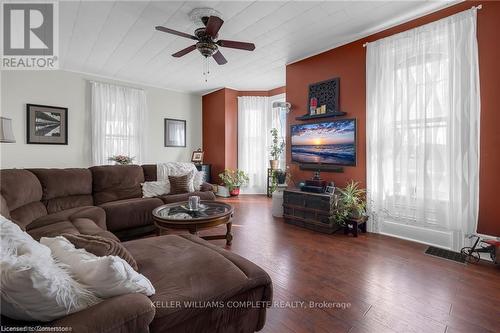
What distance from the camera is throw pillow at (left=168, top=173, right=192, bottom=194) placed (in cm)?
381

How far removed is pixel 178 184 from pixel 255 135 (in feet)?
9.40

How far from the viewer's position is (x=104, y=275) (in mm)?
921

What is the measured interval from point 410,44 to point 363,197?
197 cm

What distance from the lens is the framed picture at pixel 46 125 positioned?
171 inches

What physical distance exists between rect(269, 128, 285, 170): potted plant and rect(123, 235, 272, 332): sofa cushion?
402cm

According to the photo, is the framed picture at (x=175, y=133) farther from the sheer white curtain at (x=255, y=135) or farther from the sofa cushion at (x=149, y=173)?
the sofa cushion at (x=149, y=173)

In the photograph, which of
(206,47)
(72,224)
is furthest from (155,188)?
(206,47)

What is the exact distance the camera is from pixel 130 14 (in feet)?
9.27

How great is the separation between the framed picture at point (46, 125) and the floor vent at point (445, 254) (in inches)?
240

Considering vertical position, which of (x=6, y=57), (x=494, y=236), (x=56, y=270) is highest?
(x=6, y=57)

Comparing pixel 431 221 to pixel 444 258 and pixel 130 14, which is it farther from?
pixel 130 14

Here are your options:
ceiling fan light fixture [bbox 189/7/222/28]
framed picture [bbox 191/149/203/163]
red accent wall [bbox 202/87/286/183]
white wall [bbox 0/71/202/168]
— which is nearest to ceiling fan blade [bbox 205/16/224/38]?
ceiling fan light fixture [bbox 189/7/222/28]

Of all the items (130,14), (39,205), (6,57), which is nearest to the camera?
(39,205)

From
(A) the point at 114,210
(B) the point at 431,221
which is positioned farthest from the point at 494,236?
(A) the point at 114,210
